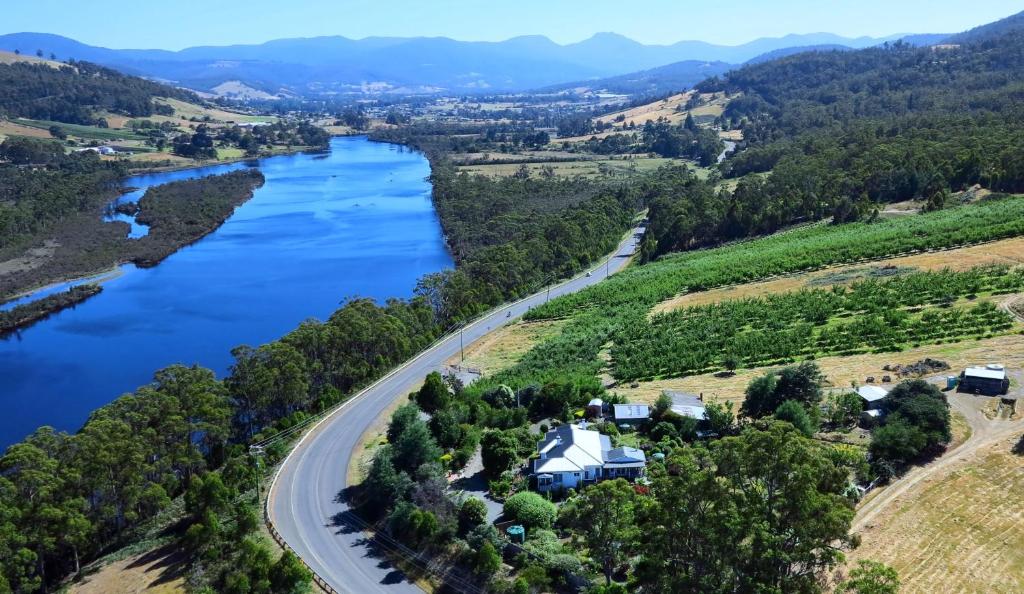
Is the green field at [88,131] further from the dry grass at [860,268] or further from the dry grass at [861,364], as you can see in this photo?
the dry grass at [861,364]

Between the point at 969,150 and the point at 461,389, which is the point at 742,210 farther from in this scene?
the point at 461,389

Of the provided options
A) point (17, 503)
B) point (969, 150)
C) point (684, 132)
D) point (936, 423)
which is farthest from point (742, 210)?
point (684, 132)

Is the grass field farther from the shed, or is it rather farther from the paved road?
the shed

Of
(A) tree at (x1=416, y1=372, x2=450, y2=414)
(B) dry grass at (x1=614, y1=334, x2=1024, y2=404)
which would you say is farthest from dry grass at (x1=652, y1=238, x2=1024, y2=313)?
(A) tree at (x1=416, y1=372, x2=450, y2=414)

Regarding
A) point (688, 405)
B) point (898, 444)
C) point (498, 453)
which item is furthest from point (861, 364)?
point (498, 453)

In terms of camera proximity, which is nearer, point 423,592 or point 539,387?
point 423,592

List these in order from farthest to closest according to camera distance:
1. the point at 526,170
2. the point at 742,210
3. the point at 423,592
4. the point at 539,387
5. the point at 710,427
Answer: the point at 526,170 → the point at 742,210 → the point at 539,387 → the point at 710,427 → the point at 423,592
